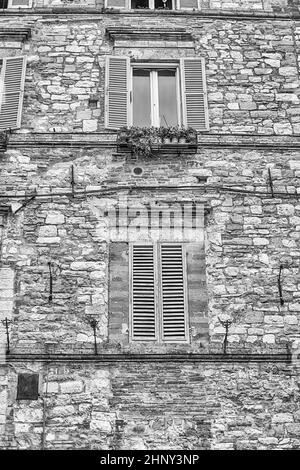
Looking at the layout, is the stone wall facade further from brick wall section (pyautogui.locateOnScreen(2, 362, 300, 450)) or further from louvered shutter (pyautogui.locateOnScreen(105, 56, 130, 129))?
louvered shutter (pyautogui.locateOnScreen(105, 56, 130, 129))

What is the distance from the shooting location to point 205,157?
13.1 metres

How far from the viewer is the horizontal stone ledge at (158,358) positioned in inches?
436

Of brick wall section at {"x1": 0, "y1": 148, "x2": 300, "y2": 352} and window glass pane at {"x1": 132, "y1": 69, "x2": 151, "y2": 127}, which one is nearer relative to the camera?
brick wall section at {"x1": 0, "y1": 148, "x2": 300, "y2": 352}

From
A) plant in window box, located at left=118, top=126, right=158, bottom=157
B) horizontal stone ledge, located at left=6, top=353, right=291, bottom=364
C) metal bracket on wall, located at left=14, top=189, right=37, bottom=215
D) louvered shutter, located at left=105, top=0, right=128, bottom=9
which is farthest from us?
louvered shutter, located at left=105, top=0, right=128, bottom=9

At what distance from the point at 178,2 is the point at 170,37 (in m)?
1.12

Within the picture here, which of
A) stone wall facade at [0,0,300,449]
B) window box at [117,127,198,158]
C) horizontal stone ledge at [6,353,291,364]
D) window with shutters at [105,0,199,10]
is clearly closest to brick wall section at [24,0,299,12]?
stone wall facade at [0,0,300,449]

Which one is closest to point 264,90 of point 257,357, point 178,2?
A: point 178,2

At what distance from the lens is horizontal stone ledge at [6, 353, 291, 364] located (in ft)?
36.4

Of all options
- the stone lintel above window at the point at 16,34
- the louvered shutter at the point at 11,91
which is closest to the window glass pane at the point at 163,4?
the stone lintel above window at the point at 16,34

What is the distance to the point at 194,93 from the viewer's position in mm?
13797

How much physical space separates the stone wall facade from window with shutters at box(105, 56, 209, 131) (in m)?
0.19

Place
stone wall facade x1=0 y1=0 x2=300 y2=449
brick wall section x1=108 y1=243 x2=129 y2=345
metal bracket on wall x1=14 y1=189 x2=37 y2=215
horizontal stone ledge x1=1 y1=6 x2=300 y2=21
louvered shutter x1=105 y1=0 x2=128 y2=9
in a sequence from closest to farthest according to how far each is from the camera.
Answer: stone wall facade x1=0 y1=0 x2=300 y2=449
brick wall section x1=108 y1=243 x2=129 y2=345
metal bracket on wall x1=14 y1=189 x2=37 y2=215
horizontal stone ledge x1=1 y1=6 x2=300 y2=21
louvered shutter x1=105 y1=0 x2=128 y2=9

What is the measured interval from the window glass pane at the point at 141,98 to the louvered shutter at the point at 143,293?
274 cm

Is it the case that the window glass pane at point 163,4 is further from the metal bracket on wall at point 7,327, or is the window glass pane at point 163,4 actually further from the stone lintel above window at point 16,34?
the metal bracket on wall at point 7,327
